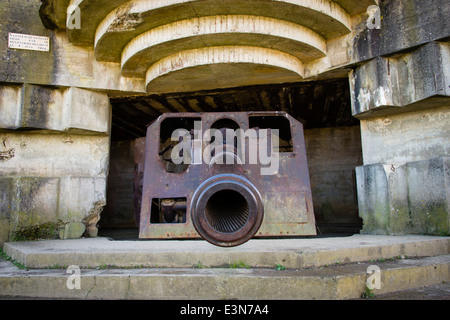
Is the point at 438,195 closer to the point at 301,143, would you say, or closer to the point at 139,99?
the point at 301,143

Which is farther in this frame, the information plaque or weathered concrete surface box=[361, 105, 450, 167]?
the information plaque

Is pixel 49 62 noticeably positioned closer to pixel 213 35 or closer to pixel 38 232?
pixel 38 232

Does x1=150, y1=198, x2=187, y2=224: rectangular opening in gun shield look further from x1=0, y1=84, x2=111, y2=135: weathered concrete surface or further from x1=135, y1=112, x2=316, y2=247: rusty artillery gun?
x1=0, y1=84, x2=111, y2=135: weathered concrete surface

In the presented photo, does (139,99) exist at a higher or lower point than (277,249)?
higher

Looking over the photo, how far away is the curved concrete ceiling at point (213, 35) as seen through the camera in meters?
→ 4.37

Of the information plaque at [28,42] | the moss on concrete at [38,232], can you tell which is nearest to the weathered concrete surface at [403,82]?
the information plaque at [28,42]

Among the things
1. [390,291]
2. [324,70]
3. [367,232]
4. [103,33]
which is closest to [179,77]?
[103,33]

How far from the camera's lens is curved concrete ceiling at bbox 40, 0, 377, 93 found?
14.3ft

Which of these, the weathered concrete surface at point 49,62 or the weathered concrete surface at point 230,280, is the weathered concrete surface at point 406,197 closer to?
the weathered concrete surface at point 230,280

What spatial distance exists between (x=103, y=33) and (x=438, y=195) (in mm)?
5134

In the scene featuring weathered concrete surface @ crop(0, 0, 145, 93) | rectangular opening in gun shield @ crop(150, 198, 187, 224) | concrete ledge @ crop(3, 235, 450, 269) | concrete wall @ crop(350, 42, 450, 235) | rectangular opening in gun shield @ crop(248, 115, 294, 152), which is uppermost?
weathered concrete surface @ crop(0, 0, 145, 93)

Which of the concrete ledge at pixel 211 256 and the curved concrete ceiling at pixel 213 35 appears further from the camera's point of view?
the curved concrete ceiling at pixel 213 35

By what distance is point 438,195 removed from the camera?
4395mm

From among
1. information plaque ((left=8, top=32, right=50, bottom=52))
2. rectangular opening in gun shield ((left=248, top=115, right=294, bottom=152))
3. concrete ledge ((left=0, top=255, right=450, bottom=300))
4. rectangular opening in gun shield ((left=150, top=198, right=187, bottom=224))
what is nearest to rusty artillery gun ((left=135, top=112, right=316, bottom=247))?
rectangular opening in gun shield ((left=150, top=198, right=187, bottom=224))
